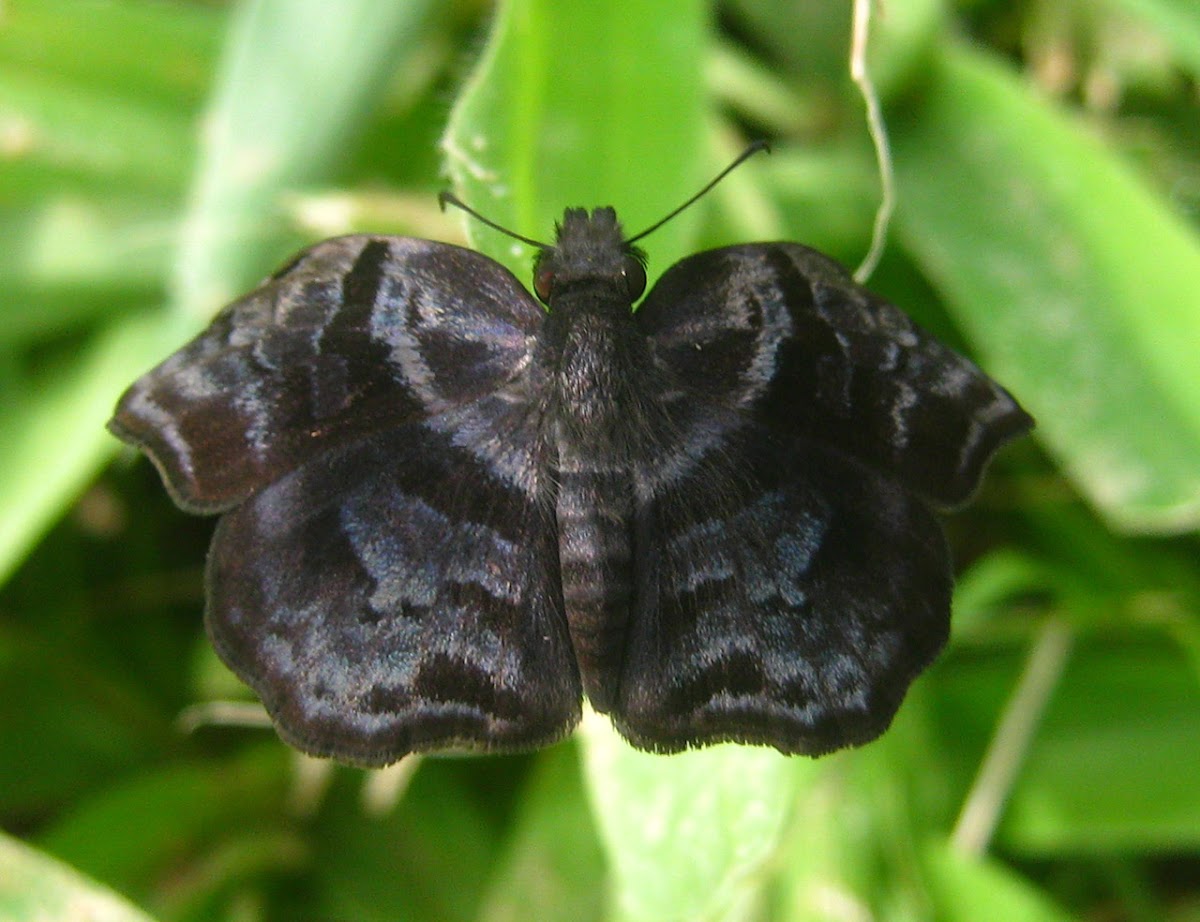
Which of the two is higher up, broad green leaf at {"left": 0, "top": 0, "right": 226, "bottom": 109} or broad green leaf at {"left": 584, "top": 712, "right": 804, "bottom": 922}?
broad green leaf at {"left": 0, "top": 0, "right": 226, "bottom": 109}

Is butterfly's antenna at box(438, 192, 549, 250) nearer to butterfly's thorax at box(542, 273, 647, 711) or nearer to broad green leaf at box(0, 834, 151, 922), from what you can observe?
butterfly's thorax at box(542, 273, 647, 711)

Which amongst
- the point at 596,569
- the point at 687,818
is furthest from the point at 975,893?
the point at 596,569

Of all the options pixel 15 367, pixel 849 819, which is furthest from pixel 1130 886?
pixel 15 367

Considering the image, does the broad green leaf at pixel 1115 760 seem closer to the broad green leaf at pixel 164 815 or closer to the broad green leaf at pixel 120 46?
the broad green leaf at pixel 164 815

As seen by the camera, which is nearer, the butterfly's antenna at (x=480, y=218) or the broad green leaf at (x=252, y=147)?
the butterfly's antenna at (x=480, y=218)

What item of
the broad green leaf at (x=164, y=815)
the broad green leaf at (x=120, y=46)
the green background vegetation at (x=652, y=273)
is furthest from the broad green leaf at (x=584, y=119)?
the broad green leaf at (x=164, y=815)

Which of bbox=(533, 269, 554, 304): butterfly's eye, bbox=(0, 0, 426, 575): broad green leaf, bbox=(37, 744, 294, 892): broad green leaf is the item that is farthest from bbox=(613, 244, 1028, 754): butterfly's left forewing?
bbox=(37, 744, 294, 892): broad green leaf

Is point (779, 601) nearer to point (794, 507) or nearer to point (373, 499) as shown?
point (794, 507)

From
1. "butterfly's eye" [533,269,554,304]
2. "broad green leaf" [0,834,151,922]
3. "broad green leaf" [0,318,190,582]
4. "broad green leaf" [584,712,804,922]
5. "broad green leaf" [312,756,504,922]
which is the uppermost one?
"butterfly's eye" [533,269,554,304]
